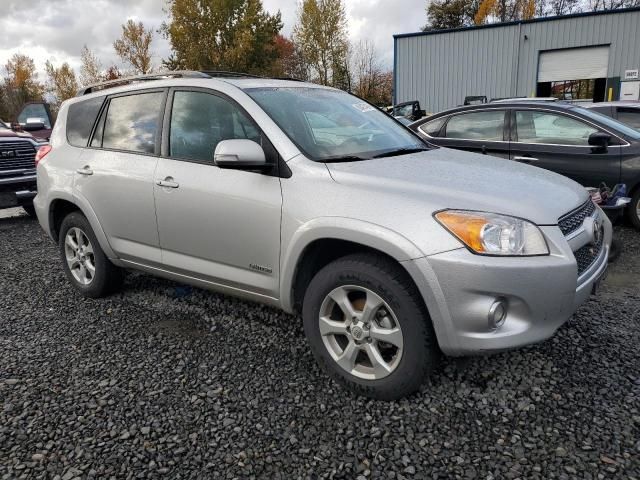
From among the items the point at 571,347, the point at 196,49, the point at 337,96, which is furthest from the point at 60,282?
the point at 196,49

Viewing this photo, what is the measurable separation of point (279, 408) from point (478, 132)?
16.0ft

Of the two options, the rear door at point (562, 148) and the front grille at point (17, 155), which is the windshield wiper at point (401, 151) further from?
the front grille at point (17, 155)

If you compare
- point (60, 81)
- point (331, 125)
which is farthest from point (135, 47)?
point (331, 125)

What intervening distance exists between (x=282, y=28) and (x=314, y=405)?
105 feet

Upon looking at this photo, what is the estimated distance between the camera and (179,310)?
3.84 m

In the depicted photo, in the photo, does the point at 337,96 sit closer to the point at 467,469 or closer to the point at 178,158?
the point at 178,158

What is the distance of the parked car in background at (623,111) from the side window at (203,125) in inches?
226

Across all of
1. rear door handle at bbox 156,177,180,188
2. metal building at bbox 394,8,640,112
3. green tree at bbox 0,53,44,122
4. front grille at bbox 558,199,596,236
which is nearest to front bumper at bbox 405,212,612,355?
front grille at bbox 558,199,596,236

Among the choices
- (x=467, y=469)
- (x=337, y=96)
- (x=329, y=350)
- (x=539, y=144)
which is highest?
(x=337, y=96)

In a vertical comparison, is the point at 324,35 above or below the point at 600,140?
above

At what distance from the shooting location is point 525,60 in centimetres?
2288

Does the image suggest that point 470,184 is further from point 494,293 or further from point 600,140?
Result: point 600,140

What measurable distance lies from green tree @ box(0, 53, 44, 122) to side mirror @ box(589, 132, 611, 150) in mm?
38332

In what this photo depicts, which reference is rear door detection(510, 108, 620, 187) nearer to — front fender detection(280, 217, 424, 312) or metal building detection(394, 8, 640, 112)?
front fender detection(280, 217, 424, 312)
